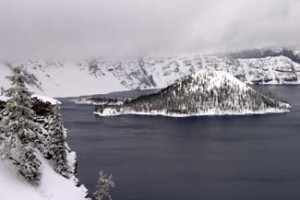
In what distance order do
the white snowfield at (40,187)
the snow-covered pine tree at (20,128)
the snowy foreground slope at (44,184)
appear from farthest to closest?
the snow-covered pine tree at (20,128), the snowy foreground slope at (44,184), the white snowfield at (40,187)

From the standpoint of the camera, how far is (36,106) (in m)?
88.4

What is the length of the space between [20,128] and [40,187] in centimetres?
880

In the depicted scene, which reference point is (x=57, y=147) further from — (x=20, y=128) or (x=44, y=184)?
(x=20, y=128)

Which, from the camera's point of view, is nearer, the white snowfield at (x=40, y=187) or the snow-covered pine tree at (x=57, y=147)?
the white snowfield at (x=40, y=187)

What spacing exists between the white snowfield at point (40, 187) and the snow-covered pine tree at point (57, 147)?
1.48 meters

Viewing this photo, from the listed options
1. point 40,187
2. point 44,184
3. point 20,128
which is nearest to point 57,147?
point 44,184

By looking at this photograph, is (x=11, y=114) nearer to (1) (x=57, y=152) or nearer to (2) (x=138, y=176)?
(1) (x=57, y=152)

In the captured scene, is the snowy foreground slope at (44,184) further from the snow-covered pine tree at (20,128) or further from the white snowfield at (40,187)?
the snow-covered pine tree at (20,128)

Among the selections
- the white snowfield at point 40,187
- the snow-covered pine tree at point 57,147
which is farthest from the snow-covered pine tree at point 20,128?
the snow-covered pine tree at point 57,147

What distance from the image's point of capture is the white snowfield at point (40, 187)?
216 ft

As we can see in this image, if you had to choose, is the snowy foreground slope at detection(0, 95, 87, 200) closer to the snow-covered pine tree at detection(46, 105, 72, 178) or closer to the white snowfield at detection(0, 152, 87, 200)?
the white snowfield at detection(0, 152, 87, 200)

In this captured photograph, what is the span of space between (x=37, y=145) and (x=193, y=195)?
224 ft

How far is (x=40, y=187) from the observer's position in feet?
238

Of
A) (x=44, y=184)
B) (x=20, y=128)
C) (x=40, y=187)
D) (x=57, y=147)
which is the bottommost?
(x=40, y=187)
